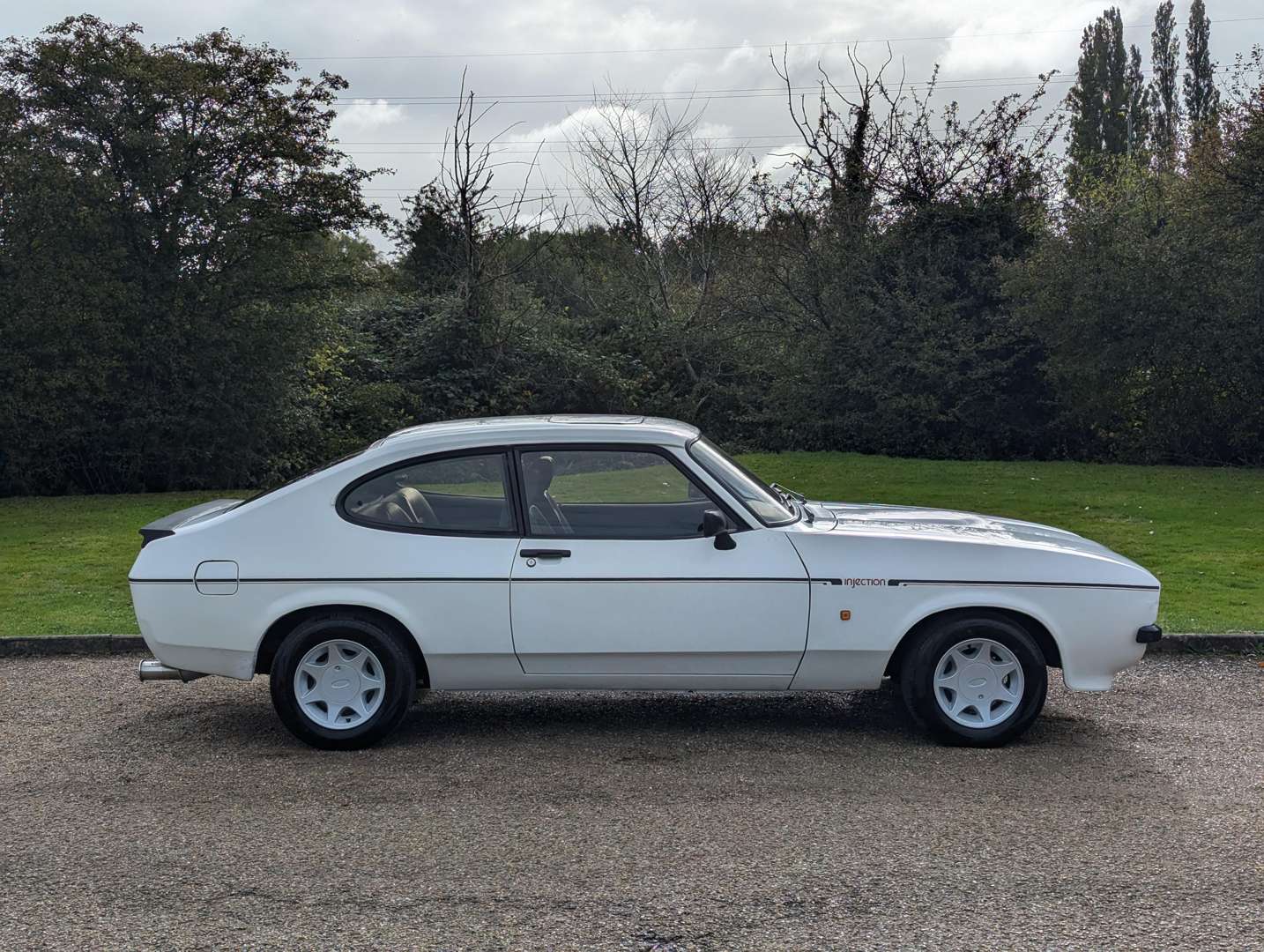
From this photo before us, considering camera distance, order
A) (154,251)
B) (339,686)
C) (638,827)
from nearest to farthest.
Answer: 1. (638,827)
2. (339,686)
3. (154,251)

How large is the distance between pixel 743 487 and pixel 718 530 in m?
0.45


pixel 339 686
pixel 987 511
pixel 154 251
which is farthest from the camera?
pixel 154 251

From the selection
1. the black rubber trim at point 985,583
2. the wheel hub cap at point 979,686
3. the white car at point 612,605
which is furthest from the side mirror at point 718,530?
the wheel hub cap at point 979,686

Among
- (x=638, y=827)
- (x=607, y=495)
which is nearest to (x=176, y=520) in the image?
(x=607, y=495)

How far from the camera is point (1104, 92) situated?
48.5 meters

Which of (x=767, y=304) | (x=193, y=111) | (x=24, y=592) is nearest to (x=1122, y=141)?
(x=767, y=304)

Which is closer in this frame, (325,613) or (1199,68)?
(325,613)

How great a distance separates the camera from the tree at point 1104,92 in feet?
155

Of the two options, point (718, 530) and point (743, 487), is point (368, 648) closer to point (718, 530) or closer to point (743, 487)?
point (718, 530)

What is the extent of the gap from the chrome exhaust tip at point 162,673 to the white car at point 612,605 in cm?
9

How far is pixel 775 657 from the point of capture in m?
5.79

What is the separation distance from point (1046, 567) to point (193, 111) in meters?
18.2

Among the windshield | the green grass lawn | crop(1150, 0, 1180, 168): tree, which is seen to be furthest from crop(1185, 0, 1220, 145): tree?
the windshield

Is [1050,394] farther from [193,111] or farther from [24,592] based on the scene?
[24,592]
